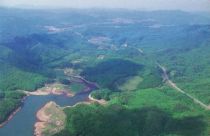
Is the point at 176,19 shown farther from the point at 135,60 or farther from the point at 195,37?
the point at 135,60

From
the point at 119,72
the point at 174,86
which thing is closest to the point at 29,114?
the point at 174,86

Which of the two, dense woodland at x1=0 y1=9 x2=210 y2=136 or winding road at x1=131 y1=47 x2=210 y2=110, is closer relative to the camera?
dense woodland at x1=0 y1=9 x2=210 y2=136

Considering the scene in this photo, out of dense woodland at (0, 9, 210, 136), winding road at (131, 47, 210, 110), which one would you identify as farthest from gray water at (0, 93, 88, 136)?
winding road at (131, 47, 210, 110)

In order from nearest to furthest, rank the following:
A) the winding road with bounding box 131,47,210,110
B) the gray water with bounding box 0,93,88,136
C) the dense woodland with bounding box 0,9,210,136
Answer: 1. the dense woodland with bounding box 0,9,210,136
2. the gray water with bounding box 0,93,88,136
3. the winding road with bounding box 131,47,210,110

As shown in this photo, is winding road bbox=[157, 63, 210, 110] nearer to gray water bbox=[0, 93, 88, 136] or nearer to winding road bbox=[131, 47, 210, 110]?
winding road bbox=[131, 47, 210, 110]

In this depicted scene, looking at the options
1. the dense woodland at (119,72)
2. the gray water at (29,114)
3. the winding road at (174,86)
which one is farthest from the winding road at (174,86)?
the gray water at (29,114)

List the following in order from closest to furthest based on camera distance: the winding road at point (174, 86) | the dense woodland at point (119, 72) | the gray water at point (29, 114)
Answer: the dense woodland at point (119, 72)
the gray water at point (29, 114)
the winding road at point (174, 86)

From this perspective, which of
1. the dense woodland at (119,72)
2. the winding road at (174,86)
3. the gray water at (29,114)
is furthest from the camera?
the winding road at (174,86)

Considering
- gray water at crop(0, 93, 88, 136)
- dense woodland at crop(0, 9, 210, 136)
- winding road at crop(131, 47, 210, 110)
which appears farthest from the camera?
winding road at crop(131, 47, 210, 110)

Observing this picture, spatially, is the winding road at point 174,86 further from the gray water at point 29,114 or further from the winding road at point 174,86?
the gray water at point 29,114

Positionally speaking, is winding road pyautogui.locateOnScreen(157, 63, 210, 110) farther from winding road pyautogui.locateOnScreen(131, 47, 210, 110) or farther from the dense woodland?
the dense woodland
